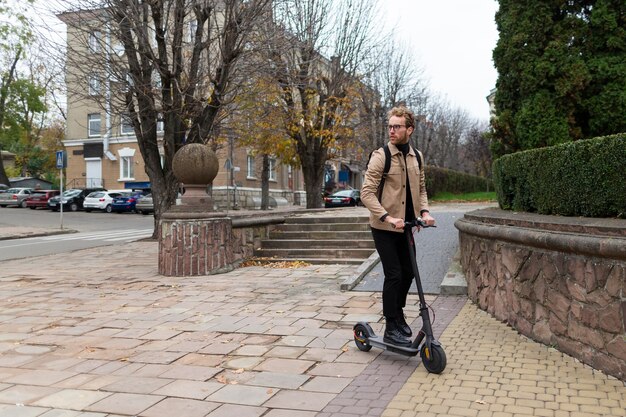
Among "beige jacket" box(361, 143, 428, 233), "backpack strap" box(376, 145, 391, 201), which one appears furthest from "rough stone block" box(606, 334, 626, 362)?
"backpack strap" box(376, 145, 391, 201)

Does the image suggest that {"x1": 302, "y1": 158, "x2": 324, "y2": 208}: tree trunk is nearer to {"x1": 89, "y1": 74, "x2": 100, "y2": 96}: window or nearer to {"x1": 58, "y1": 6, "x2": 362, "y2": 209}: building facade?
{"x1": 89, "y1": 74, "x2": 100, "y2": 96}: window

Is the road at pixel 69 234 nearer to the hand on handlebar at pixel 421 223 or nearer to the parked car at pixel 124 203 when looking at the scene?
the parked car at pixel 124 203

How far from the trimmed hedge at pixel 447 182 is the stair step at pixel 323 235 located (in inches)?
779

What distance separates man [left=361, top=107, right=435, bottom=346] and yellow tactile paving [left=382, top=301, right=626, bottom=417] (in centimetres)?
52

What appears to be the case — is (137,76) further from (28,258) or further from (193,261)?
(193,261)

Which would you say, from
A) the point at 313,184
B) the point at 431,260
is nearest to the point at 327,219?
the point at 431,260

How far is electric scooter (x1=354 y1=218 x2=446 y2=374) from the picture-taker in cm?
Result: 432

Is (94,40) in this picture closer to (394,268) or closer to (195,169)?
(195,169)

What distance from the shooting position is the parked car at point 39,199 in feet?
122

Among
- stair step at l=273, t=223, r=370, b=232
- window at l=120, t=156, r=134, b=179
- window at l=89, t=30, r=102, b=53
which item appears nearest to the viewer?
stair step at l=273, t=223, r=370, b=232

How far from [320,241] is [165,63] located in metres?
6.49

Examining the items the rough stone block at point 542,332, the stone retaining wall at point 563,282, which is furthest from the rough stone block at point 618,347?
the rough stone block at point 542,332

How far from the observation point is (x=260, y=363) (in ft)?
15.6

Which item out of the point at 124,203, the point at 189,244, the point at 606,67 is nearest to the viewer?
the point at 189,244
